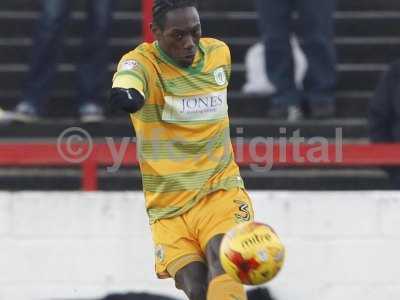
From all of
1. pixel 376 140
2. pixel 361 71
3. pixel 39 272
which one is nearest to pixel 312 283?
pixel 376 140

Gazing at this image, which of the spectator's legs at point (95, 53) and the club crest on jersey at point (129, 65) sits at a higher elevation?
the club crest on jersey at point (129, 65)

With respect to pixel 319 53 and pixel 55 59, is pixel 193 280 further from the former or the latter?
pixel 55 59

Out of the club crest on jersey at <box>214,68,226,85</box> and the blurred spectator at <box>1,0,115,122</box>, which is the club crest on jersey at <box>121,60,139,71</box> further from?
the blurred spectator at <box>1,0,115,122</box>

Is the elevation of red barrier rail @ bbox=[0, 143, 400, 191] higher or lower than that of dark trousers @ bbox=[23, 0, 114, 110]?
lower

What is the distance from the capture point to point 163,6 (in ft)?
23.9

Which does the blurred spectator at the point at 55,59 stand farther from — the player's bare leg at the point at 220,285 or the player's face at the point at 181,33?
the player's bare leg at the point at 220,285

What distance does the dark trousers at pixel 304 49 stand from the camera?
979 cm

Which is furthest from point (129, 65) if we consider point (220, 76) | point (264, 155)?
point (264, 155)

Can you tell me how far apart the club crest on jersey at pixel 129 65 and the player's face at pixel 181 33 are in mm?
189

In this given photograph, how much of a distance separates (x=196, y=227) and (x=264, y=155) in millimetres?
1508

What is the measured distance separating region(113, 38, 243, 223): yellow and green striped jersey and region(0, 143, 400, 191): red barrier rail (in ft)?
4.14

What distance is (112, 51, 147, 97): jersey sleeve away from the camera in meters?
7.03

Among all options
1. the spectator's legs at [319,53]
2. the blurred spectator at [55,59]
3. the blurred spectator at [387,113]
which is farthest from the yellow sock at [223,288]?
the blurred spectator at [55,59]

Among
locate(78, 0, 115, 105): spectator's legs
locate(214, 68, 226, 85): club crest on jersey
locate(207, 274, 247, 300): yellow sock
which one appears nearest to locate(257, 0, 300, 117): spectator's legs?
locate(78, 0, 115, 105): spectator's legs
